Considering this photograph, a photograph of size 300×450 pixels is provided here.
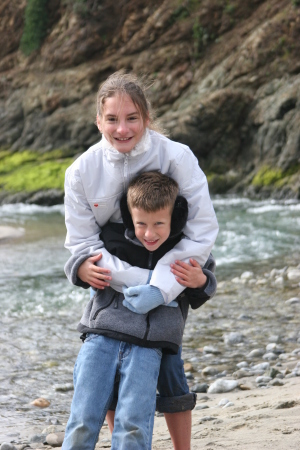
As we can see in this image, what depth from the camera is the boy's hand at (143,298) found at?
11.0 ft

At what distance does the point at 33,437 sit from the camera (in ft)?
14.5

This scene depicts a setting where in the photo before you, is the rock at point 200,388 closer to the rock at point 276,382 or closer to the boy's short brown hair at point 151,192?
the rock at point 276,382

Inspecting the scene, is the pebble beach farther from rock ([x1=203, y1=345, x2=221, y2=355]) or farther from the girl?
the girl

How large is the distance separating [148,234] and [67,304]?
5399 mm

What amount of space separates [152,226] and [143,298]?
37 centimetres

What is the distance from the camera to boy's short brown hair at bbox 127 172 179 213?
134 inches

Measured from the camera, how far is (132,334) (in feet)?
11.0

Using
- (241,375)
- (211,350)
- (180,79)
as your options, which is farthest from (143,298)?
(180,79)

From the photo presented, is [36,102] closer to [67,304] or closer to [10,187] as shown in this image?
[10,187]

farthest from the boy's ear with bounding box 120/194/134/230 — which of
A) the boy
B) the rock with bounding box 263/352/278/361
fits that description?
the rock with bounding box 263/352/278/361

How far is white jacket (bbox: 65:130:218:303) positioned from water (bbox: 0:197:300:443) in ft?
5.68

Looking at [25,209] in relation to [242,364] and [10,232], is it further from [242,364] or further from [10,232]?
[242,364]

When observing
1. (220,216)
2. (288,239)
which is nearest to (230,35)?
(220,216)

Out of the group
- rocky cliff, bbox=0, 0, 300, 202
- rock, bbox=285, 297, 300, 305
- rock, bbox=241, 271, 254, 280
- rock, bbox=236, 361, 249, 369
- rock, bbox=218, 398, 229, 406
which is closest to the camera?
rock, bbox=218, 398, 229, 406
